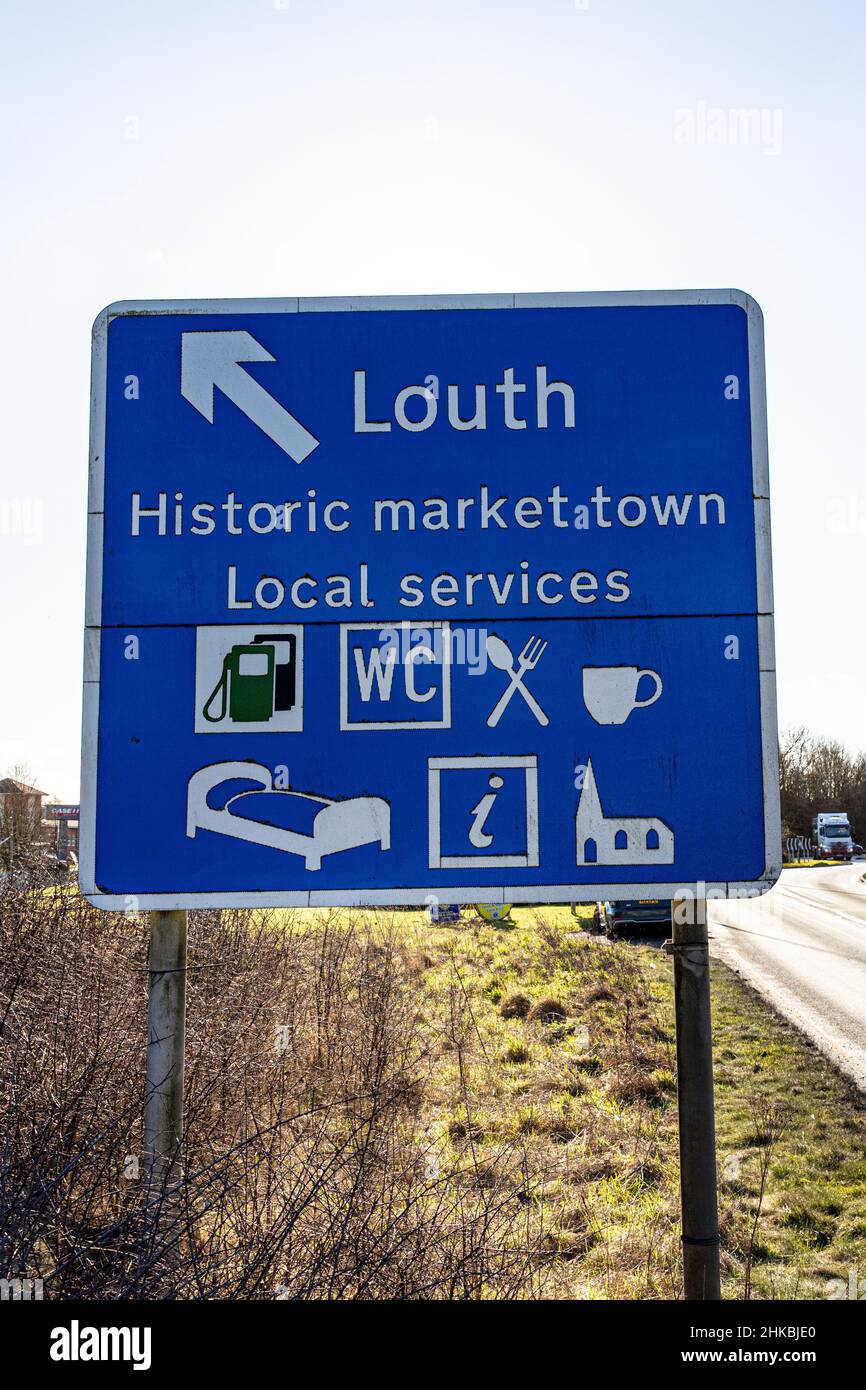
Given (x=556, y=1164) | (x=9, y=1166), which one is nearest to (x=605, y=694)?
(x=9, y=1166)

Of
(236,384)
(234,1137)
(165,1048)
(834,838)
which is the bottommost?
(834,838)

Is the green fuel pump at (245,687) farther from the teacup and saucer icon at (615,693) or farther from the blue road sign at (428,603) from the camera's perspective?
the teacup and saucer icon at (615,693)

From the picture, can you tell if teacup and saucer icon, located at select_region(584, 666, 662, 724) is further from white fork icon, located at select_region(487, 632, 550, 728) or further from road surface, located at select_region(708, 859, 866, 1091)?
road surface, located at select_region(708, 859, 866, 1091)

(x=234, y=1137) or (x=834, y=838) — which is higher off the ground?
(x=234, y=1137)

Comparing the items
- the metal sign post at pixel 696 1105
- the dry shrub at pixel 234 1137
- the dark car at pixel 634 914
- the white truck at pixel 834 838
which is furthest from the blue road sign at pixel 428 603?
the white truck at pixel 834 838

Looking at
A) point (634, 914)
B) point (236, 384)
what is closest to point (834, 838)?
point (634, 914)

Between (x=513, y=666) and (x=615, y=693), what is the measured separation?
292 mm

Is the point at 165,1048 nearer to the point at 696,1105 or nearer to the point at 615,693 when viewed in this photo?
the point at 696,1105

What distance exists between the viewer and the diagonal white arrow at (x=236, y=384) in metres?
2.86

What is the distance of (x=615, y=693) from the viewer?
108 inches

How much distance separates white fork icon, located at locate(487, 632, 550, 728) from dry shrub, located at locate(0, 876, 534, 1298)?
1.37m

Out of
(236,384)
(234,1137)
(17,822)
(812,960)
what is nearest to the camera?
(236,384)

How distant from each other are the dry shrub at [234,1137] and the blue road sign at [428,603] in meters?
0.98

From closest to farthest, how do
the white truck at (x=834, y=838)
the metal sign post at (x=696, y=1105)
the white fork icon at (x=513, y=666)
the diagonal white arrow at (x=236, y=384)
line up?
the metal sign post at (x=696, y=1105)
the white fork icon at (x=513, y=666)
the diagonal white arrow at (x=236, y=384)
the white truck at (x=834, y=838)
